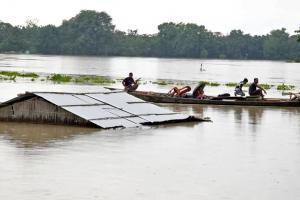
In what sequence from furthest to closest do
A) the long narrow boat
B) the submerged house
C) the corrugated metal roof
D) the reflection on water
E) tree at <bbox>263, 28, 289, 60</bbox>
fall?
1. tree at <bbox>263, 28, 289, 60</bbox>
2. the long narrow boat
3. the corrugated metal roof
4. the submerged house
5. the reflection on water

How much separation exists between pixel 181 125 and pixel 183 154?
5785 mm

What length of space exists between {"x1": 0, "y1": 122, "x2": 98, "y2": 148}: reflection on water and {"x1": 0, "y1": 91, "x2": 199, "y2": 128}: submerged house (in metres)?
0.28

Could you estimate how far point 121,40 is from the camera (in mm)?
194625

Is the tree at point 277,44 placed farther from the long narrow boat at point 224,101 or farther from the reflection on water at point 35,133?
the reflection on water at point 35,133

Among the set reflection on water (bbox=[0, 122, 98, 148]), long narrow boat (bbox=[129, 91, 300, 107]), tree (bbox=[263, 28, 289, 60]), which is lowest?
reflection on water (bbox=[0, 122, 98, 148])

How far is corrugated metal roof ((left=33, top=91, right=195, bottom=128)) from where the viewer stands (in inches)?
821

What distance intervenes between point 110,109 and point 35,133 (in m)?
3.16

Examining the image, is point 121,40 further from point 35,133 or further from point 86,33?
point 35,133

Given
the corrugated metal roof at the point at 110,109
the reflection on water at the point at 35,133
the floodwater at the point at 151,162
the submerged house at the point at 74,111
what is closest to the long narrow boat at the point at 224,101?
the corrugated metal roof at the point at 110,109

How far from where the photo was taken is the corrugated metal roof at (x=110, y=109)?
68.4 feet

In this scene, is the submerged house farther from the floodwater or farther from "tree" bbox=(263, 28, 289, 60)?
"tree" bbox=(263, 28, 289, 60)

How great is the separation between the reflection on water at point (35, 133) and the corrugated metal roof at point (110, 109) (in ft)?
2.11

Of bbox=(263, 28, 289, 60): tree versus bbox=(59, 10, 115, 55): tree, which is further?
bbox=(263, 28, 289, 60): tree

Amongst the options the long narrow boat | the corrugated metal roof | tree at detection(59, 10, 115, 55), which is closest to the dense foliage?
tree at detection(59, 10, 115, 55)
